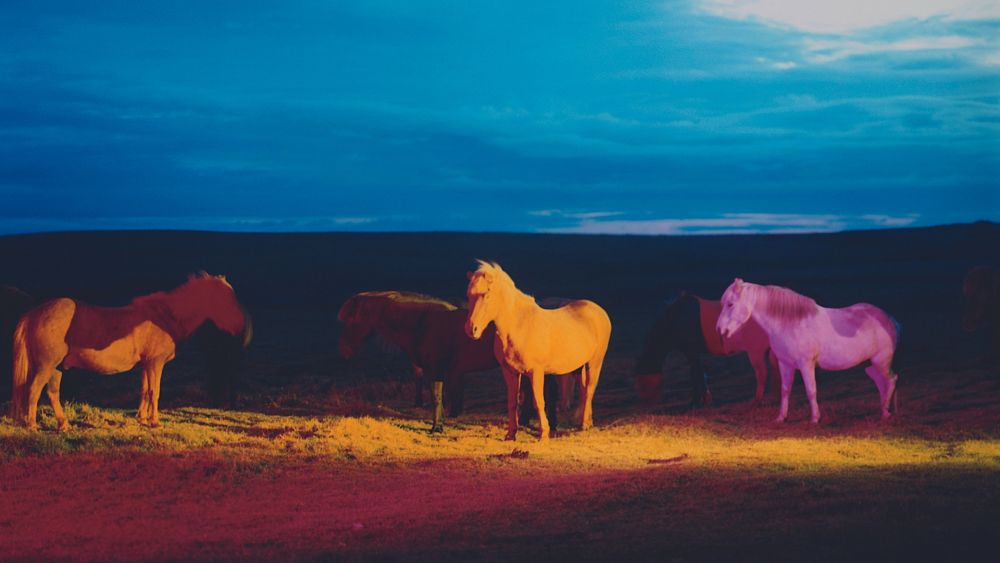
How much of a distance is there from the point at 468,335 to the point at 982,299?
9720 mm

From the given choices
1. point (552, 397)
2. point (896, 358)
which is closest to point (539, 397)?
point (552, 397)

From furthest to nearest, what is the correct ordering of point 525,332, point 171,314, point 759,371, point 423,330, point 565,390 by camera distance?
point 759,371 → point 565,390 → point 423,330 → point 171,314 → point 525,332

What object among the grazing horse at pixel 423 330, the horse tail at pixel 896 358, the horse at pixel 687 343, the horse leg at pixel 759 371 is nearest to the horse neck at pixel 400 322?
the grazing horse at pixel 423 330

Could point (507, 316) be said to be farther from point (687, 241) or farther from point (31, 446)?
point (687, 241)

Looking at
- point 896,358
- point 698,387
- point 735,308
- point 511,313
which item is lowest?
point 698,387

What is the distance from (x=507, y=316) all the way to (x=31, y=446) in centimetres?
548

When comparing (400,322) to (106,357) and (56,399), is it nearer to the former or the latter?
(106,357)

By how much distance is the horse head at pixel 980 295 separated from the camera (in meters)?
16.4

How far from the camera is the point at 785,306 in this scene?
12.4 meters

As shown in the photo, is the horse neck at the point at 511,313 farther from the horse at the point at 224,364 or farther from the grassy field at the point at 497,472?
the horse at the point at 224,364

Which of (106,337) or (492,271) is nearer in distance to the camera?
(492,271)

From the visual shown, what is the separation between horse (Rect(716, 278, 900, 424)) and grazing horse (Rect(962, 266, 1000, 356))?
4.80 m

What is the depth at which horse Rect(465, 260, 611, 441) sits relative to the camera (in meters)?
11.0

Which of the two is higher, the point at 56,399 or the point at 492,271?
the point at 492,271
